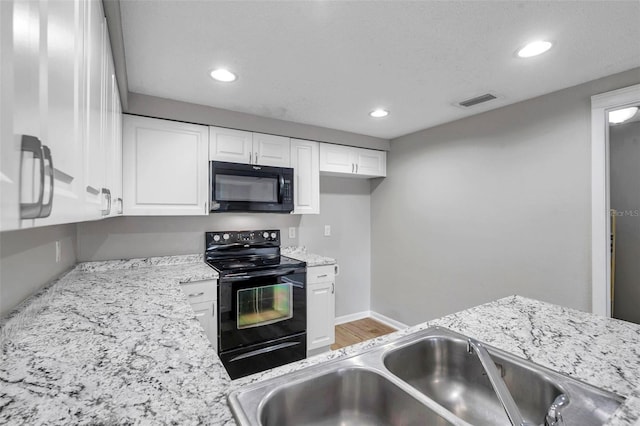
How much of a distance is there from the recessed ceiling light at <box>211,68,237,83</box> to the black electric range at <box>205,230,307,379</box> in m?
1.38

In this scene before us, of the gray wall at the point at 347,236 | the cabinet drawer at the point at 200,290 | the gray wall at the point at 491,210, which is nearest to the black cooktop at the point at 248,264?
the cabinet drawer at the point at 200,290

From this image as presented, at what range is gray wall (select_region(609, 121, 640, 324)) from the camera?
1.93 m

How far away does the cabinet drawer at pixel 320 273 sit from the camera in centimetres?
274

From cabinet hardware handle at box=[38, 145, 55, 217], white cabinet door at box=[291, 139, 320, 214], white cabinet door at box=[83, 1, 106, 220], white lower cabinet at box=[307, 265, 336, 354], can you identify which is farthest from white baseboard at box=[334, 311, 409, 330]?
cabinet hardware handle at box=[38, 145, 55, 217]

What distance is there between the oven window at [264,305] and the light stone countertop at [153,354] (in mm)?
817

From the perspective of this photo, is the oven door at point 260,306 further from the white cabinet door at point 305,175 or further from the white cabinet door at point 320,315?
the white cabinet door at point 305,175

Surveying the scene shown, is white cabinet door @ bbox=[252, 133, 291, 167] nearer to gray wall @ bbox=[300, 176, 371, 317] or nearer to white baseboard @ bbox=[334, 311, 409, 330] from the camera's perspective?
gray wall @ bbox=[300, 176, 371, 317]

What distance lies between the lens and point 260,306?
2396mm

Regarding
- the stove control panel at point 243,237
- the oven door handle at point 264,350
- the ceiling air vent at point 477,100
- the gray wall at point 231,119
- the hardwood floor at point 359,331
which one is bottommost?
the hardwood floor at point 359,331

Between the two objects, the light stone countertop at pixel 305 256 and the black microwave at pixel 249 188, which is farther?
the light stone countertop at pixel 305 256

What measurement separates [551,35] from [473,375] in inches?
66.7

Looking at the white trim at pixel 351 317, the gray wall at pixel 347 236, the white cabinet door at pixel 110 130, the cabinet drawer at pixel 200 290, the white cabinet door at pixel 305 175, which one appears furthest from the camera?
the white trim at pixel 351 317

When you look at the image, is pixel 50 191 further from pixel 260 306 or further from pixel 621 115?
pixel 621 115

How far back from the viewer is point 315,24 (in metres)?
1.45
